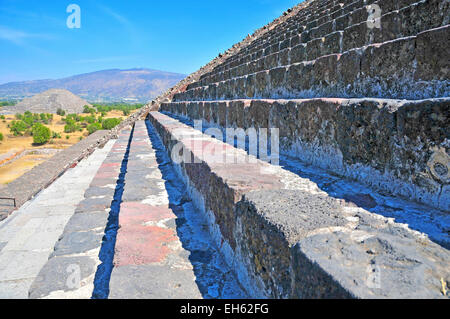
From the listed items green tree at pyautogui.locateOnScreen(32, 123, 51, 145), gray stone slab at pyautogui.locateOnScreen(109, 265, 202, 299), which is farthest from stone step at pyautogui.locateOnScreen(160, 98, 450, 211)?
green tree at pyautogui.locateOnScreen(32, 123, 51, 145)

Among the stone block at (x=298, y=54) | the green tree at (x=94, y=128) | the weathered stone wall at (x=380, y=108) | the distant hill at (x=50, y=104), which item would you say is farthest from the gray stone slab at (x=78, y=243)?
the distant hill at (x=50, y=104)

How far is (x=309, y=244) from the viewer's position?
90 centimetres

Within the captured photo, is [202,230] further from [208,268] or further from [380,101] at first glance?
[380,101]

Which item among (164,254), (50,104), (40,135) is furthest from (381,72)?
(50,104)

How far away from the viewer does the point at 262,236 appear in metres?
1.12

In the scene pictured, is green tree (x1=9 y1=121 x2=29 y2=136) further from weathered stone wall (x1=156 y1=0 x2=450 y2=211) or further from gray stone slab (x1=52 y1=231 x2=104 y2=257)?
weathered stone wall (x1=156 y1=0 x2=450 y2=211)

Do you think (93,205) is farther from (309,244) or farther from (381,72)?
(381,72)

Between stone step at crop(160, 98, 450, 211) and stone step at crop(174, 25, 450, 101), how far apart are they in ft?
0.77

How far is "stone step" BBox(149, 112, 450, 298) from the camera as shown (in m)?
0.73

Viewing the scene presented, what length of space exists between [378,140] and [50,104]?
78.9 meters

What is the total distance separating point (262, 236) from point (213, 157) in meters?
1.07

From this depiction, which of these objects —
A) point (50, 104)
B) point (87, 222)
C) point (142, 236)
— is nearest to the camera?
Result: point (142, 236)

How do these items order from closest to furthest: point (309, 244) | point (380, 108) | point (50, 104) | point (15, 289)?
point (309, 244), point (380, 108), point (15, 289), point (50, 104)
